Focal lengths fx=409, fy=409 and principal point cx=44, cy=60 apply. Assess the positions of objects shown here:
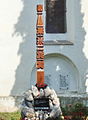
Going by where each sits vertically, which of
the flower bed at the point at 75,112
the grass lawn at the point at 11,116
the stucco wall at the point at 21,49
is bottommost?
the grass lawn at the point at 11,116

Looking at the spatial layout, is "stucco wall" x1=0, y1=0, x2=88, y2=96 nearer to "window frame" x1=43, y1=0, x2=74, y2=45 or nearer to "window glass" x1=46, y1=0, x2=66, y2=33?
"window frame" x1=43, y1=0, x2=74, y2=45

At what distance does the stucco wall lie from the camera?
12414mm

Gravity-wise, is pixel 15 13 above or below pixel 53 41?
above

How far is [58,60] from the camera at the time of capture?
12.9m

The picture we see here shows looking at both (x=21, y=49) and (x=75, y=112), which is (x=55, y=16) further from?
(x=75, y=112)

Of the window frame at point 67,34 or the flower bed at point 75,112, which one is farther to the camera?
the window frame at point 67,34

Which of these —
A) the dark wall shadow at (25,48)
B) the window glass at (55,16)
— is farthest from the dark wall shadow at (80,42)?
the dark wall shadow at (25,48)

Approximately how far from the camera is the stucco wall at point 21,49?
12414mm

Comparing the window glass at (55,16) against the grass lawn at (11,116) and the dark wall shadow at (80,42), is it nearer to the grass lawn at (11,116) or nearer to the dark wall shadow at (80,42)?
the dark wall shadow at (80,42)

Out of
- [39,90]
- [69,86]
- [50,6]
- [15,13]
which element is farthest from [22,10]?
[39,90]

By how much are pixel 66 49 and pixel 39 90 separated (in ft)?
11.5

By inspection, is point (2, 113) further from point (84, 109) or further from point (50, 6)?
point (50, 6)

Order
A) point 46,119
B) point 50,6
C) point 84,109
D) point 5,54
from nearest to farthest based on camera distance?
point 46,119 → point 84,109 → point 5,54 → point 50,6

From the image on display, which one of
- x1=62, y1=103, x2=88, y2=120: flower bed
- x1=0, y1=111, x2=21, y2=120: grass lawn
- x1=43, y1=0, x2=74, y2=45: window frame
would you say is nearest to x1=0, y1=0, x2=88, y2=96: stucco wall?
x1=43, y1=0, x2=74, y2=45: window frame
